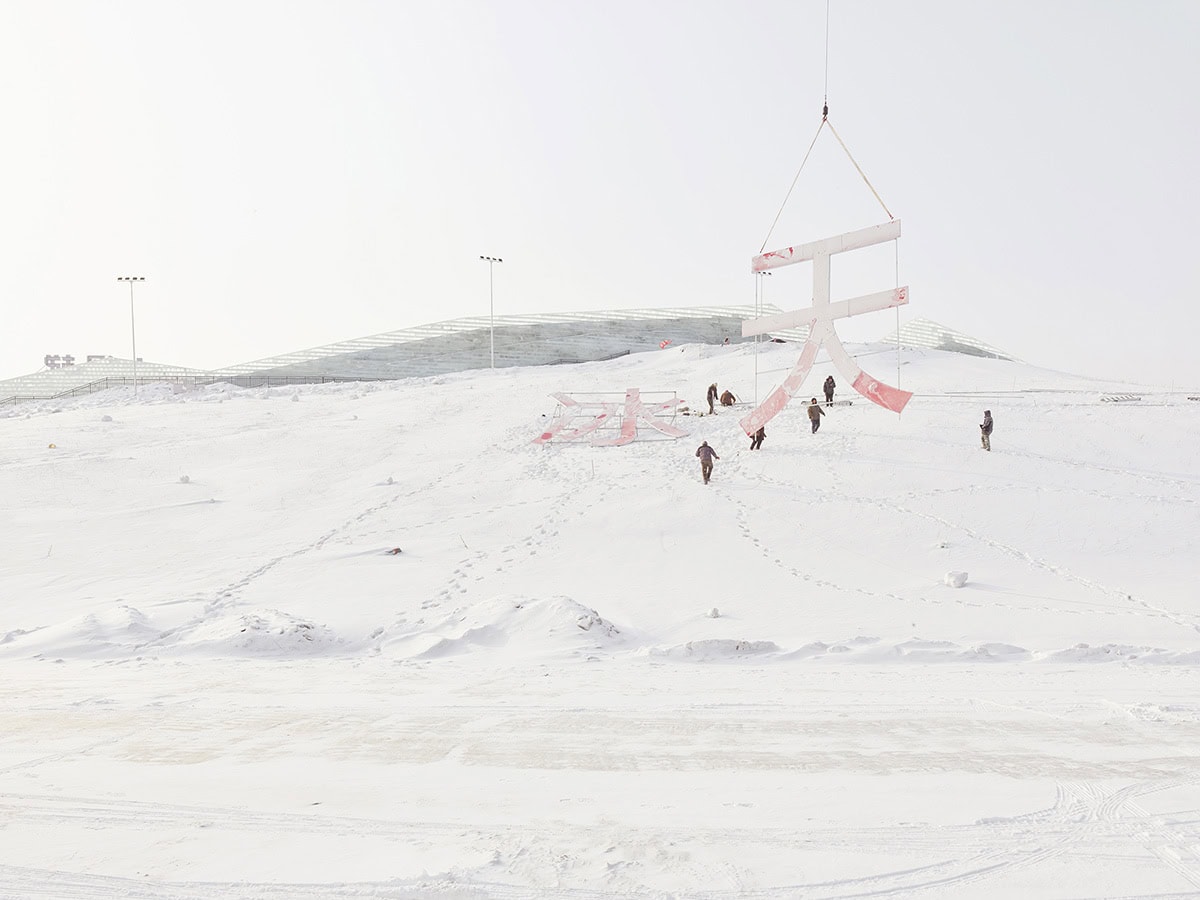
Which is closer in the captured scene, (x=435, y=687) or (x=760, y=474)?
(x=435, y=687)

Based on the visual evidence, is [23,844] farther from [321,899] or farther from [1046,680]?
[1046,680]

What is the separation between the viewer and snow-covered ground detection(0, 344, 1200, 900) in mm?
4102

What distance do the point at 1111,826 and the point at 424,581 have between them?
32.8 ft

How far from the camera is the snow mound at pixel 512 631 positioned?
9406 millimetres

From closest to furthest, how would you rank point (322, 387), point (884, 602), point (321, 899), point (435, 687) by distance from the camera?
1. point (321, 899)
2. point (435, 687)
3. point (884, 602)
4. point (322, 387)

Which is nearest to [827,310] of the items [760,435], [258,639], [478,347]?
[760,435]

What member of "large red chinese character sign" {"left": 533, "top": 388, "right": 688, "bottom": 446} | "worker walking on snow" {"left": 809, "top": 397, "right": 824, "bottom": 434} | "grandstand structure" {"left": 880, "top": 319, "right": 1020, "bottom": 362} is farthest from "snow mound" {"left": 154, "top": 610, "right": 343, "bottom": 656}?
"grandstand structure" {"left": 880, "top": 319, "right": 1020, "bottom": 362}

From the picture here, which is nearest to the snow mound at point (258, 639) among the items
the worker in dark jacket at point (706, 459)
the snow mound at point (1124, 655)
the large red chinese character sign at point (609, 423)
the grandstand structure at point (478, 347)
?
the snow mound at point (1124, 655)

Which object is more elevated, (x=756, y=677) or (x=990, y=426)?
(x=990, y=426)

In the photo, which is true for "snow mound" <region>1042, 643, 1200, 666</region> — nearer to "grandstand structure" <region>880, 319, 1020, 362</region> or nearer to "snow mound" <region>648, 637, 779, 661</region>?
"snow mound" <region>648, 637, 779, 661</region>

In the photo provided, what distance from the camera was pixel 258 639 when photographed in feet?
31.1

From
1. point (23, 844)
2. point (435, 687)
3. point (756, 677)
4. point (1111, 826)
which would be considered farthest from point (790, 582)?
point (23, 844)

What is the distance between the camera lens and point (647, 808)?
4.64 meters

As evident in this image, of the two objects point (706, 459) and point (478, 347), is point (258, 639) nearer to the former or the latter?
point (706, 459)
